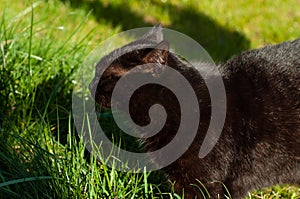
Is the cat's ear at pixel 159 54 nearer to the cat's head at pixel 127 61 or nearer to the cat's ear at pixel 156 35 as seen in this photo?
the cat's head at pixel 127 61

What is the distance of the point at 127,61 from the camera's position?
336 centimetres

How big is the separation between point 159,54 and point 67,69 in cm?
130

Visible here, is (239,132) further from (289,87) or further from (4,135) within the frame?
(4,135)

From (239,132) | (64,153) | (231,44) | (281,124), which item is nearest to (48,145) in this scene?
(64,153)

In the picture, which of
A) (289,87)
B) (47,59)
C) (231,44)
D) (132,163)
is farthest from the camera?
(231,44)

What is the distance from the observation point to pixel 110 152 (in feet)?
11.8

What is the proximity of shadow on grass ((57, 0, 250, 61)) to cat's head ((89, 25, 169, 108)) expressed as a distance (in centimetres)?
237

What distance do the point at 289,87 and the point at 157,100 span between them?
0.75 meters

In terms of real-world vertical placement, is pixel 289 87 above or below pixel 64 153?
above

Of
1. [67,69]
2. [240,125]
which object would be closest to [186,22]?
[67,69]

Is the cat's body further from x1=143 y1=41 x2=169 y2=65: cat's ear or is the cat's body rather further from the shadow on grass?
the shadow on grass

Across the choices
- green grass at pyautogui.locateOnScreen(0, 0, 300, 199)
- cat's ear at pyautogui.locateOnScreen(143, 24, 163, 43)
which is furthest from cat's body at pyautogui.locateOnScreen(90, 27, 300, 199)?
green grass at pyautogui.locateOnScreen(0, 0, 300, 199)

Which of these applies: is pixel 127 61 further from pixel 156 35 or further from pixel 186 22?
pixel 186 22

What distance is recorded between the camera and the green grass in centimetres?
312
